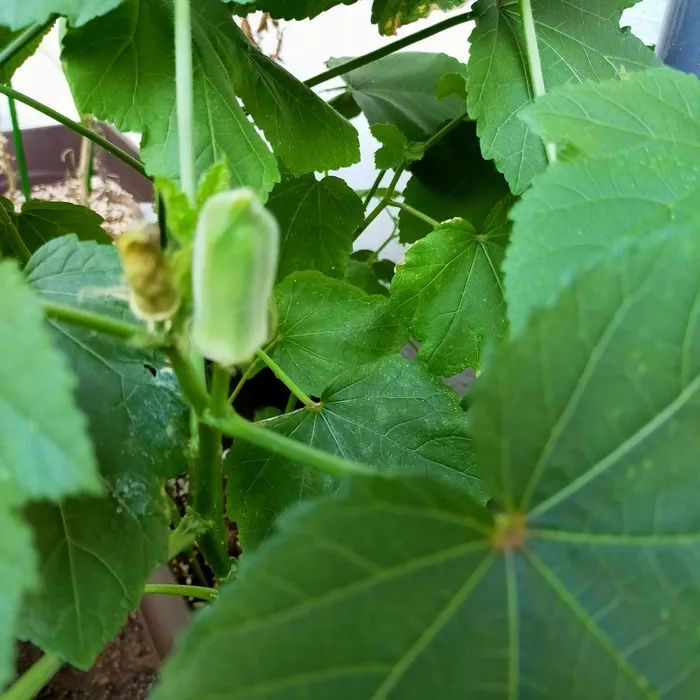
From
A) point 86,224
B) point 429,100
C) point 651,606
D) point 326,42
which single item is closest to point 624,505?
point 651,606

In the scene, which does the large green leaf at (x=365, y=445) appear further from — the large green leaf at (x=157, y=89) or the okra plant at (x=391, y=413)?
the large green leaf at (x=157, y=89)

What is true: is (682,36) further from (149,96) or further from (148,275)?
(148,275)

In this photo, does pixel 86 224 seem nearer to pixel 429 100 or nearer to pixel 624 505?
pixel 429 100

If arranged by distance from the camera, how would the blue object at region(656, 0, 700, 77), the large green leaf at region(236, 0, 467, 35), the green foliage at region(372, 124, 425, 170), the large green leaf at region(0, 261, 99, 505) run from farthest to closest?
the blue object at region(656, 0, 700, 77)
the green foliage at region(372, 124, 425, 170)
the large green leaf at region(236, 0, 467, 35)
the large green leaf at region(0, 261, 99, 505)

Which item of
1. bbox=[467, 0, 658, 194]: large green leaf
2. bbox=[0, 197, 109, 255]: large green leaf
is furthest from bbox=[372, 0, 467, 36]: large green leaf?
bbox=[0, 197, 109, 255]: large green leaf

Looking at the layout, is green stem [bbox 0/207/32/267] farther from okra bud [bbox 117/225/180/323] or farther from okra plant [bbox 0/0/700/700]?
okra bud [bbox 117/225/180/323]

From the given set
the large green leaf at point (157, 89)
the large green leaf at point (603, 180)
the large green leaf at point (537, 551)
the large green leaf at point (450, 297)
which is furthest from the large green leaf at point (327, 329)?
the large green leaf at point (537, 551)

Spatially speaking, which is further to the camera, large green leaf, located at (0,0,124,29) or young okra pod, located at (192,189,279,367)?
large green leaf, located at (0,0,124,29)
